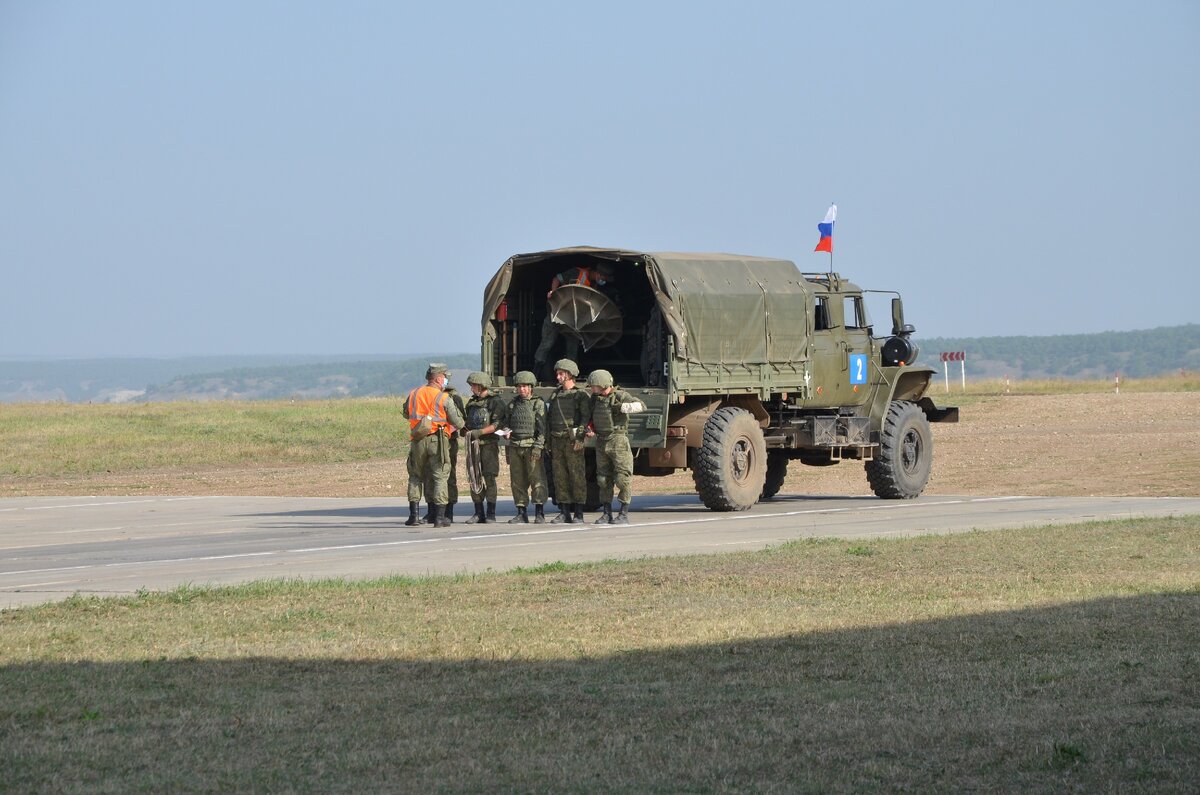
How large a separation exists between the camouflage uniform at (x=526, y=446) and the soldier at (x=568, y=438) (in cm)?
16

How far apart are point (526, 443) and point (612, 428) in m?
1.04

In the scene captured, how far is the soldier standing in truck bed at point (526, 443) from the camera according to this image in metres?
20.4

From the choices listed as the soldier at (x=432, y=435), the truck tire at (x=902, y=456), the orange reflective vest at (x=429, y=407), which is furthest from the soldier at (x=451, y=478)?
the truck tire at (x=902, y=456)

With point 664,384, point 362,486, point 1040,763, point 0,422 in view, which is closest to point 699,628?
point 1040,763

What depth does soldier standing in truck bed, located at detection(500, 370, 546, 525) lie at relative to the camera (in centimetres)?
2044

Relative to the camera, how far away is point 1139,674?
29.2 feet

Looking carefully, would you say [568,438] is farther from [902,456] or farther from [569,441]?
[902,456]

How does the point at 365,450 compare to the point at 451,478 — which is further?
the point at 365,450

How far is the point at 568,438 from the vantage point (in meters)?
20.6

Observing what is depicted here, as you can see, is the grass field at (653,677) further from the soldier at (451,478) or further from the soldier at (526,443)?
the soldier at (451,478)

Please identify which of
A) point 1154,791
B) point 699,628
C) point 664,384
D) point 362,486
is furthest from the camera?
point 362,486

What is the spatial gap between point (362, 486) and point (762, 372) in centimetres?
1027

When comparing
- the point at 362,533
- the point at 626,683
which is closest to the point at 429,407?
the point at 362,533

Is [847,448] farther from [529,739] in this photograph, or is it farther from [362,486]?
[529,739]
